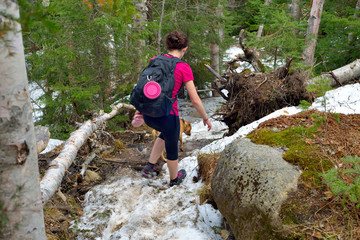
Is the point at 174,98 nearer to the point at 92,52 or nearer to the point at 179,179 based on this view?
the point at 179,179

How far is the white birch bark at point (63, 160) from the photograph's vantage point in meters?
3.27

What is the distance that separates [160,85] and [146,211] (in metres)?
1.60

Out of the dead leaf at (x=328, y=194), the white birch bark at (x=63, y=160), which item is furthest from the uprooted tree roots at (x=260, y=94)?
Answer: the dead leaf at (x=328, y=194)

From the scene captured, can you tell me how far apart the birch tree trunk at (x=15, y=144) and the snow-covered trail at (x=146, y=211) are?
5.71ft

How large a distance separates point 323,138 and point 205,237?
153cm

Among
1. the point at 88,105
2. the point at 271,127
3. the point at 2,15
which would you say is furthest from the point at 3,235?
the point at 88,105

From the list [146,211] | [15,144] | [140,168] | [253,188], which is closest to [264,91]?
[140,168]

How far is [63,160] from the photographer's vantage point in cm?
404

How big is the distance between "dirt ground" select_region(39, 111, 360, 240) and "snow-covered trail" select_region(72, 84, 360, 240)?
19cm

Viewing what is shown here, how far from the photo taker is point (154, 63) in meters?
3.55

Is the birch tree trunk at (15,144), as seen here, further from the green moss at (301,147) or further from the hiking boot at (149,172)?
the hiking boot at (149,172)

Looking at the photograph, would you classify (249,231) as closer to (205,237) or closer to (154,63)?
(205,237)

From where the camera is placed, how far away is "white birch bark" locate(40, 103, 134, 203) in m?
3.27

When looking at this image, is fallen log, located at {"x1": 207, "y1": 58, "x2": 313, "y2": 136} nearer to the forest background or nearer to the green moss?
the forest background
